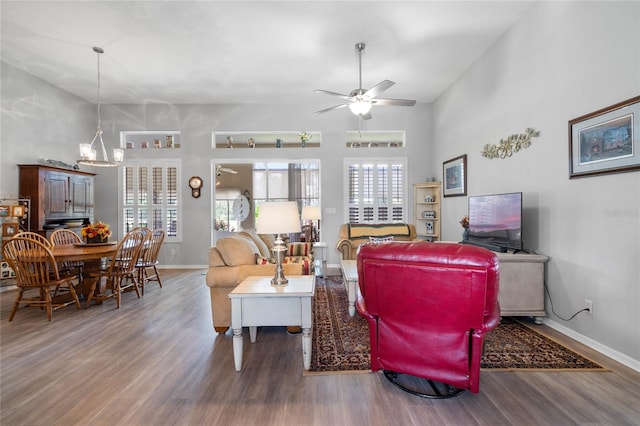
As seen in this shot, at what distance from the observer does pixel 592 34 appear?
2455 mm

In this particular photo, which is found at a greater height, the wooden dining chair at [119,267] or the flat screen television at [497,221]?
the flat screen television at [497,221]

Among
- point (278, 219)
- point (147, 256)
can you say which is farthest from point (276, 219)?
point (147, 256)

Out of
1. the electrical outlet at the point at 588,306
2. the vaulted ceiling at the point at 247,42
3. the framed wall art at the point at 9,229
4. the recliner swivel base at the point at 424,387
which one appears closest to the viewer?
the recliner swivel base at the point at 424,387

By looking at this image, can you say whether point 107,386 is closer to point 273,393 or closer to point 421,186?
point 273,393

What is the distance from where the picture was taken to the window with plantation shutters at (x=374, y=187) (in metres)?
6.24

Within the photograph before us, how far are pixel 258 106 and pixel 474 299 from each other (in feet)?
18.7

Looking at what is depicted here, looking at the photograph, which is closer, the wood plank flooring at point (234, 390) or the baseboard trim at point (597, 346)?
the wood plank flooring at point (234, 390)

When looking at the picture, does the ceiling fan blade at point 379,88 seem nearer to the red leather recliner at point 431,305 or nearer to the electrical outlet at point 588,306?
the red leather recliner at point 431,305

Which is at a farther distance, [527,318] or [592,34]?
[527,318]

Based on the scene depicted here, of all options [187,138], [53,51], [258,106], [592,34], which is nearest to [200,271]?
[187,138]

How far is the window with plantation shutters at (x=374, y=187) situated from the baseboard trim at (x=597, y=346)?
3607 millimetres

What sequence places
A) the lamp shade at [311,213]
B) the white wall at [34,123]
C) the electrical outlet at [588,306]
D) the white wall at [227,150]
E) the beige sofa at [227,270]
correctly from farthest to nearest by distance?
the white wall at [227,150]
the lamp shade at [311,213]
the white wall at [34,123]
the beige sofa at [227,270]
the electrical outlet at [588,306]

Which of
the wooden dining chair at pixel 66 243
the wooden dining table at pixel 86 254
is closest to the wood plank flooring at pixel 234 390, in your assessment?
the wooden dining table at pixel 86 254

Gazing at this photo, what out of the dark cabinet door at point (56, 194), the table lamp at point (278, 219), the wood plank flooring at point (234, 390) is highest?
the dark cabinet door at point (56, 194)
